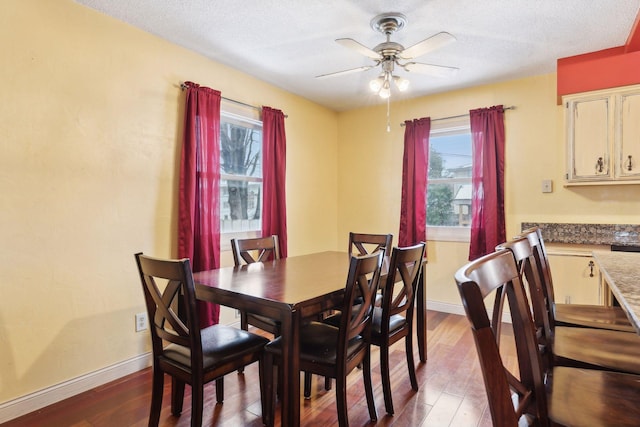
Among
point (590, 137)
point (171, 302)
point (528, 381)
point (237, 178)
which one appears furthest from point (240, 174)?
point (590, 137)

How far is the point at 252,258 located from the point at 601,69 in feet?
10.6

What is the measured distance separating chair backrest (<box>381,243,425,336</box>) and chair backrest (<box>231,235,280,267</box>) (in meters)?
1.05

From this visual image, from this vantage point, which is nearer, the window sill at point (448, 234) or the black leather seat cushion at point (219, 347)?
the black leather seat cushion at point (219, 347)

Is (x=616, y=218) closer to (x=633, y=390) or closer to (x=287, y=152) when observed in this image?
(x=633, y=390)

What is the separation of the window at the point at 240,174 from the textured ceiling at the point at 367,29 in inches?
21.1

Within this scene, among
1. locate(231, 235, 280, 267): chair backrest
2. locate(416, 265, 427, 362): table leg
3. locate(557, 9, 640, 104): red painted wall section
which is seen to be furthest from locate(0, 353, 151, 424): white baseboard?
locate(557, 9, 640, 104): red painted wall section

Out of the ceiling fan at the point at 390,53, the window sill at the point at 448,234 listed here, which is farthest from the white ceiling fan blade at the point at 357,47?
the window sill at the point at 448,234

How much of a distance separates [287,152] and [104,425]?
2.82 m

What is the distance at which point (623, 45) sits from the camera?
273cm

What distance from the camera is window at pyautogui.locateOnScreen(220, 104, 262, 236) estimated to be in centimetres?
326

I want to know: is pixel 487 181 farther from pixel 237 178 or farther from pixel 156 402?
pixel 156 402

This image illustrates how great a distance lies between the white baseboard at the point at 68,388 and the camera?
1931 millimetres

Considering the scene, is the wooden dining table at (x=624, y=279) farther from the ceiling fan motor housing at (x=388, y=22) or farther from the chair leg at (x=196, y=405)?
the ceiling fan motor housing at (x=388, y=22)

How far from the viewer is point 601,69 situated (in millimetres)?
2893
